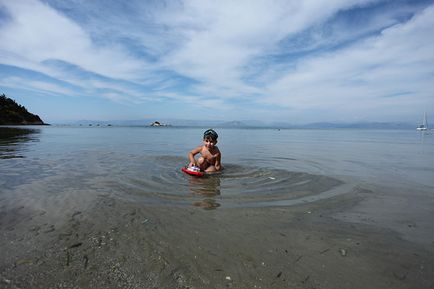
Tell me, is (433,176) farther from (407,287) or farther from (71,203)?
(71,203)

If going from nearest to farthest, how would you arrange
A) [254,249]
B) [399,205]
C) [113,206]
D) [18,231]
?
1. [254,249]
2. [18,231]
3. [113,206]
4. [399,205]

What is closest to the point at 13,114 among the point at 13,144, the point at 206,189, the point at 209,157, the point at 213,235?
the point at 13,144

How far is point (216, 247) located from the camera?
12.8ft

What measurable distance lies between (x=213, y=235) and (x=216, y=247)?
1.34 ft

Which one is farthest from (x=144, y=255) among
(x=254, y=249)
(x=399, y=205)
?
(x=399, y=205)

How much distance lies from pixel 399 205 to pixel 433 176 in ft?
16.7

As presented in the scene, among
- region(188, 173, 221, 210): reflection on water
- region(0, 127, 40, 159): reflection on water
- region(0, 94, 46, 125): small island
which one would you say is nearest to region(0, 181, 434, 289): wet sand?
region(188, 173, 221, 210): reflection on water

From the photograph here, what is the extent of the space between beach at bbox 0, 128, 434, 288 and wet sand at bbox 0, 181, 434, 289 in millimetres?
16

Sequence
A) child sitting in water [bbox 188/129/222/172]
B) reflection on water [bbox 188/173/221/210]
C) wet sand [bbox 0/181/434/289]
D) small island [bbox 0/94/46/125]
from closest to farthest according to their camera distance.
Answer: wet sand [bbox 0/181/434/289], reflection on water [bbox 188/173/221/210], child sitting in water [bbox 188/129/222/172], small island [bbox 0/94/46/125]

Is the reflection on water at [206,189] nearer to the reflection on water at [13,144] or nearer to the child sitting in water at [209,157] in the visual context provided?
the child sitting in water at [209,157]

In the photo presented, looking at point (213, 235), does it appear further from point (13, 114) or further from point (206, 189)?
point (13, 114)

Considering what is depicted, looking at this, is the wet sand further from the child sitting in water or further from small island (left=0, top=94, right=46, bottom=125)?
small island (left=0, top=94, right=46, bottom=125)

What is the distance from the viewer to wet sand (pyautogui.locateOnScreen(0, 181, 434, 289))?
3.11 metres

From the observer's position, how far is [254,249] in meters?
3.86
